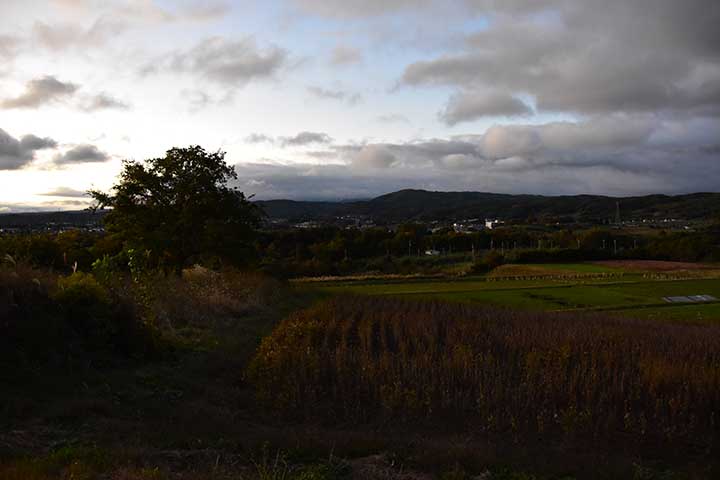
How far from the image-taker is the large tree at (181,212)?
28.2 m

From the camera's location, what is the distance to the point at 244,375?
10047mm

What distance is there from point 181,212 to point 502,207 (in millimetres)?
152468

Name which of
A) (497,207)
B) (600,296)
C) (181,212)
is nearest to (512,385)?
(181,212)

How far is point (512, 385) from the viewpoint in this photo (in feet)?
30.8

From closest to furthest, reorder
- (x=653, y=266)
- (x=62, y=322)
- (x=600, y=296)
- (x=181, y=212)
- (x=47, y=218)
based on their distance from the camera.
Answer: (x=62, y=322)
(x=181, y=212)
(x=600, y=296)
(x=47, y=218)
(x=653, y=266)

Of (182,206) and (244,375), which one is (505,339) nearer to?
(244,375)

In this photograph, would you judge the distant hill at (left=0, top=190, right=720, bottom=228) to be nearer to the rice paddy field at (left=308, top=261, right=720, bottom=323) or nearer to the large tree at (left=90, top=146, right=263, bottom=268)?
the rice paddy field at (left=308, top=261, right=720, bottom=323)

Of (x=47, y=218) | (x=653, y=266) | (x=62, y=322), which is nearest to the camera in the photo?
(x=62, y=322)

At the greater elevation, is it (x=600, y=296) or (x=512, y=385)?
(x=512, y=385)

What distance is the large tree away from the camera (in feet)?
92.6

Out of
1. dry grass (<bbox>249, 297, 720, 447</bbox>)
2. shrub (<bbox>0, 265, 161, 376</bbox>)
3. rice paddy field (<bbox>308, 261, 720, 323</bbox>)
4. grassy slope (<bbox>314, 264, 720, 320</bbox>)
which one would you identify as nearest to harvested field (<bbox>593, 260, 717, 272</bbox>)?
rice paddy field (<bbox>308, 261, 720, 323</bbox>)

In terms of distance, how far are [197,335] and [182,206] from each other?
16.5 meters

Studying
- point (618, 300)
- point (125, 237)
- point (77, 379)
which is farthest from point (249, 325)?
point (618, 300)

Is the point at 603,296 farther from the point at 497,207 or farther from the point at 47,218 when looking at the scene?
the point at 497,207
